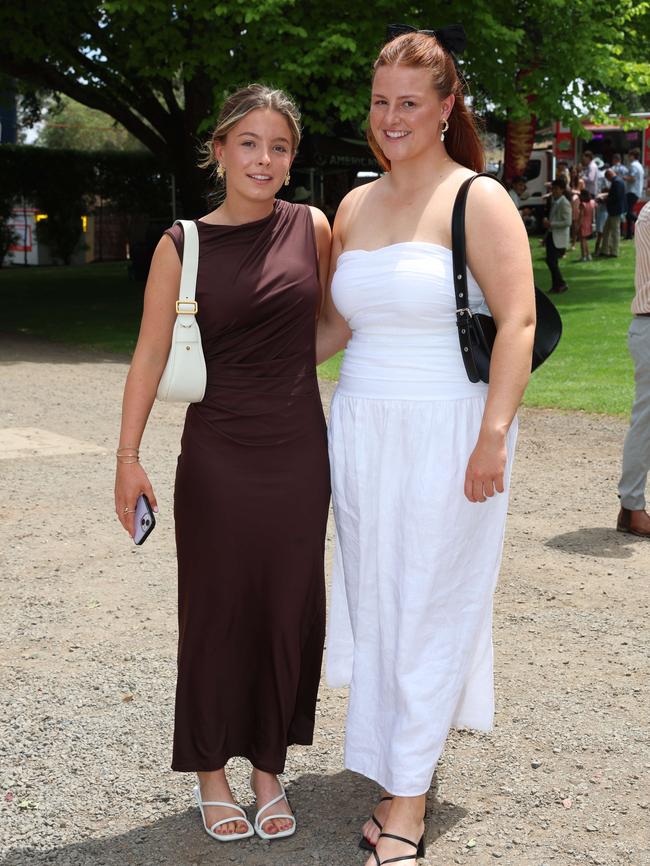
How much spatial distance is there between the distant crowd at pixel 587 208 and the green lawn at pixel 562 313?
2.06ft

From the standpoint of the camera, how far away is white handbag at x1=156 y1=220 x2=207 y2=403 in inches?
120

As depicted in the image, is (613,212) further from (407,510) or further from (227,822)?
(227,822)

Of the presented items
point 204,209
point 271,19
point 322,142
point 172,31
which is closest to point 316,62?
point 271,19

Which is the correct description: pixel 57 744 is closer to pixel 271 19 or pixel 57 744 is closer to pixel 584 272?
pixel 271 19

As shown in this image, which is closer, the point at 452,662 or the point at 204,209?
the point at 452,662

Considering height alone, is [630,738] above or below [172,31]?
below

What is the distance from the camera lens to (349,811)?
3383mm

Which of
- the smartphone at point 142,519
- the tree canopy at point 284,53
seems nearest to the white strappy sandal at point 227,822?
the smartphone at point 142,519

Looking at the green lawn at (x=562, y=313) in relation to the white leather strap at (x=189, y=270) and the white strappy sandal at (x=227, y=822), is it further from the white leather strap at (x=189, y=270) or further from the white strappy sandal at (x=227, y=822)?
the white leather strap at (x=189, y=270)

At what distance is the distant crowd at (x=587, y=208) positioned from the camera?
1975 centimetres

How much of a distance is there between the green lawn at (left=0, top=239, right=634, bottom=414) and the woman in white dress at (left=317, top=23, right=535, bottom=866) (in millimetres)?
7055

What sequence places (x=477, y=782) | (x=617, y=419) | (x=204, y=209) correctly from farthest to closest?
(x=204, y=209)
(x=617, y=419)
(x=477, y=782)

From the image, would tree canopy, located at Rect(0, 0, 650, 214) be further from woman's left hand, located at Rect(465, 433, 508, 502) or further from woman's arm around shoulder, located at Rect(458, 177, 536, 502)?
woman's left hand, located at Rect(465, 433, 508, 502)

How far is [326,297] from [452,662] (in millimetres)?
1089
